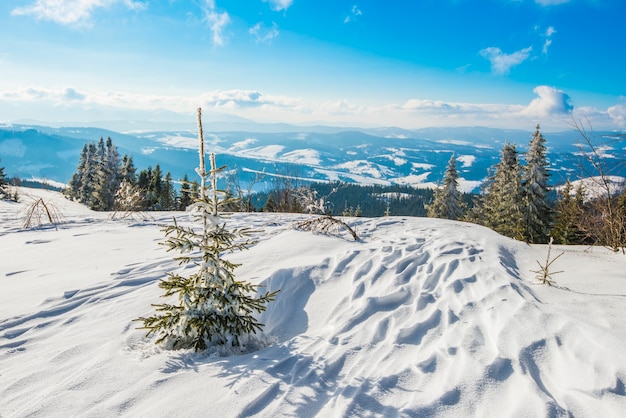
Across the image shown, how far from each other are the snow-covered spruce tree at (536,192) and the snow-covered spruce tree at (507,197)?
538 mm

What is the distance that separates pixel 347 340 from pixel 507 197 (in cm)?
2863

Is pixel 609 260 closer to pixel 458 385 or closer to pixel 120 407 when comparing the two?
pixel 458 385

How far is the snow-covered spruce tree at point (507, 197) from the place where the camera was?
2614cm

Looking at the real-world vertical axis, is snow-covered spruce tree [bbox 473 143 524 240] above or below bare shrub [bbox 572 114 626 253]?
below

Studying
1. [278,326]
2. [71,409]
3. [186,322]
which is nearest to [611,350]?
[278,326]

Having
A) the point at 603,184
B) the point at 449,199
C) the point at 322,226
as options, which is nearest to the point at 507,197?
the point at 449,199

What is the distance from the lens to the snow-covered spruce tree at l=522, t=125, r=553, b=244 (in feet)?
82.5

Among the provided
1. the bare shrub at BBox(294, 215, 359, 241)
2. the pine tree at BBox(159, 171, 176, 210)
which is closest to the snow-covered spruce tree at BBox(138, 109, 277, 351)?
the bare shrub at BBox(294, 215, 359, 241)

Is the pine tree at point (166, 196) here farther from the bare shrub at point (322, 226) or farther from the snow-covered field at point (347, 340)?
the snow-covered field at point (347, 340)

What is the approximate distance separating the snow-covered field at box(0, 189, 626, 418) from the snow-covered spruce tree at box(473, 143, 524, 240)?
21.5 m

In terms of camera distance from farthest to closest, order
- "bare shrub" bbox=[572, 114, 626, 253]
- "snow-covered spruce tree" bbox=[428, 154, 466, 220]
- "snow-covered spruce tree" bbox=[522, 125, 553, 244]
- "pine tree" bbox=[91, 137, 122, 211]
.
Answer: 1. "pine tree" bbox=[91, 137, 122, 211]
2. "snow-covered spruce tree" bbox=[428, 154, 466, 220]
3. "snow-covered spruce tree" bbox=[522, 125, 553, 244]
4. "bare shrub" bbox=[572, 114, 626, 253]

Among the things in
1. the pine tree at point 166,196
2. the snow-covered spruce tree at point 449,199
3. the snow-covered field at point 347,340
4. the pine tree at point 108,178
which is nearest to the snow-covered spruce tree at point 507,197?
the snow-covered spruce tree at point 449,199

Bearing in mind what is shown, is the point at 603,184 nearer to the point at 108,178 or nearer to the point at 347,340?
the point at 347,340

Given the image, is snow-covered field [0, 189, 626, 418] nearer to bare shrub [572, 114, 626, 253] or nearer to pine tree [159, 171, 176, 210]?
bare shrub [572, 114, 626, 253]
